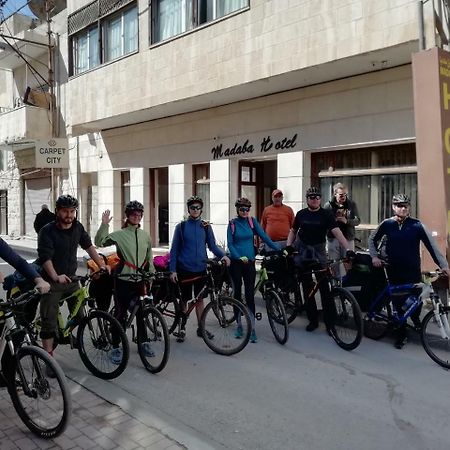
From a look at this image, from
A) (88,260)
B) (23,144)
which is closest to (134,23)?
(23,144)

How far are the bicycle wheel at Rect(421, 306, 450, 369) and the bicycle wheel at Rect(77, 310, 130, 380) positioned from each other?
2994mm

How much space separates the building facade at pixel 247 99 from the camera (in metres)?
8.51

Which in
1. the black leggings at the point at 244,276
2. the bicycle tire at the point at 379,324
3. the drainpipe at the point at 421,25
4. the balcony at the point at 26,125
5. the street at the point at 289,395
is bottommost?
the street at the point at 289,395

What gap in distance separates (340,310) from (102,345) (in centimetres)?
273

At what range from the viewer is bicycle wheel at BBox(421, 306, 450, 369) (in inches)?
187

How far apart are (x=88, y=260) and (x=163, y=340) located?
171cm

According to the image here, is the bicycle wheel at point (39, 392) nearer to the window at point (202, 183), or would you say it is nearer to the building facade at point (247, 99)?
the building facade at point (247, 99)

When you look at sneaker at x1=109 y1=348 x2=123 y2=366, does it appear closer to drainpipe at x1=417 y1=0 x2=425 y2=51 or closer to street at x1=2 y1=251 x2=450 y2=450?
street at x1=2 y1=251 x2=450 y2=450

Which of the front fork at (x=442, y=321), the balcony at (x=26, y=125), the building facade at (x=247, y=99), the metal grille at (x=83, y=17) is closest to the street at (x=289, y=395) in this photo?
the front fork at (x=442, y=321)

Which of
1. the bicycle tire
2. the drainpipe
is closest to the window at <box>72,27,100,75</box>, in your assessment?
the drainpipe

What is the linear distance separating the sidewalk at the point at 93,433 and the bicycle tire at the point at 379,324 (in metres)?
3.10

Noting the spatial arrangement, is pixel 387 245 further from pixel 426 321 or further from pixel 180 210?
pixel 180 210

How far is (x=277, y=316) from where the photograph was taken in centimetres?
A: 575

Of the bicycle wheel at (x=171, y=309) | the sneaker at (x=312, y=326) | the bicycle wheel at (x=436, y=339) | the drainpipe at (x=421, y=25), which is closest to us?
the bicycle wheel at (x=436, y=339)
